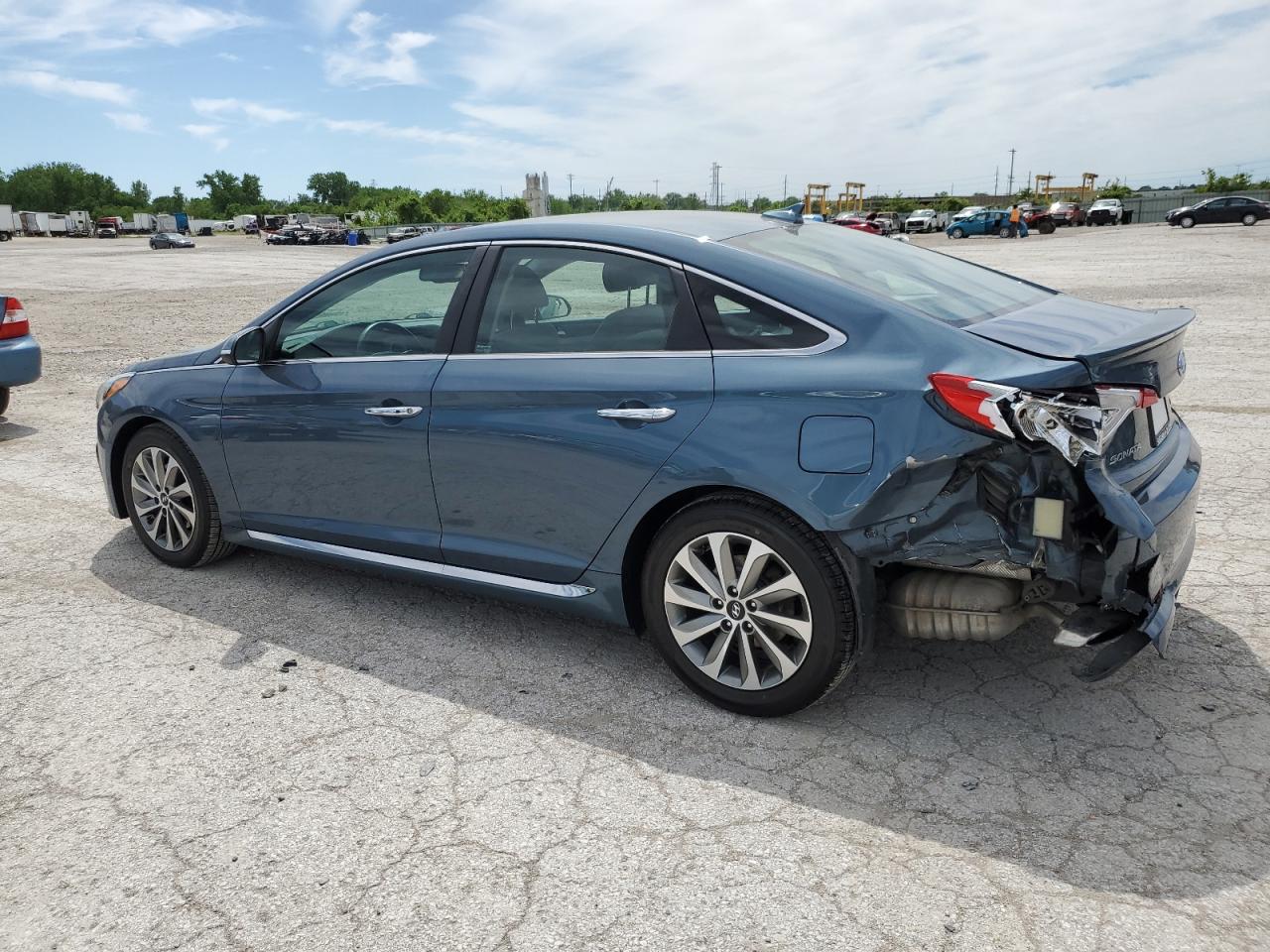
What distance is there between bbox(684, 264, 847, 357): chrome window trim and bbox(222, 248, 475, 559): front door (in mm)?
1145

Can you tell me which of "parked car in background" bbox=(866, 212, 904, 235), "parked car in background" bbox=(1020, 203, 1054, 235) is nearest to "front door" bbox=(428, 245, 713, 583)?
"parked car in background" bbox=(866, 212, 904, 235)

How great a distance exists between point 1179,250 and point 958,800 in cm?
3103

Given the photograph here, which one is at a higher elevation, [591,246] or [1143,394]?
[591,246]

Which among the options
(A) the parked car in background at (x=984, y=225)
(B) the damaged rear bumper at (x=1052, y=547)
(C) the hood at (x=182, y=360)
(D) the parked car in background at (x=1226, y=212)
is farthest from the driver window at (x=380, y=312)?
(D) the parked car in background at (x=1226, y=212)

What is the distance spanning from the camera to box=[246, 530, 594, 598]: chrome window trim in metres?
3.75

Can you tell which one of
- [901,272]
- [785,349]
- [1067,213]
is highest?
[901,272]

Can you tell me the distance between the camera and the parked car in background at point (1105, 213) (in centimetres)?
6041

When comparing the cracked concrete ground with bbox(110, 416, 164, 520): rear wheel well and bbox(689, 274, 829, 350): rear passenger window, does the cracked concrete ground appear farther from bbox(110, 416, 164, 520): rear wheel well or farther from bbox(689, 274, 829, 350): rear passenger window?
bbox(689, 274, 829, 350): rear passenger window

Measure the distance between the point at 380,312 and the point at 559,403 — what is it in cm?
121

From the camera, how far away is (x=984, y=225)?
5309 cm

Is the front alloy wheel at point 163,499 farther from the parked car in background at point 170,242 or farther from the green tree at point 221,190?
the green tree at point 221,190

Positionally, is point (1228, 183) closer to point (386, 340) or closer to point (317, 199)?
point (386, 340)

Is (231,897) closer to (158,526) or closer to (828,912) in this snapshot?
(828,912)

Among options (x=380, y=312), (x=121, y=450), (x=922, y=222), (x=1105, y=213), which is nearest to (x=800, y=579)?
(x=380, y=312)
